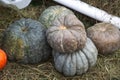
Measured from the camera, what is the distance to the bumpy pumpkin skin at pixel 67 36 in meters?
3.61

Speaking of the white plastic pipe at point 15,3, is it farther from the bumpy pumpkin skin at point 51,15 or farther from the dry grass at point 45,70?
the bumpy pumpkin skin at point 51,15

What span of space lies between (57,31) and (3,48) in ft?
2.35

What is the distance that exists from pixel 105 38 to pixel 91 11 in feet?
2.01

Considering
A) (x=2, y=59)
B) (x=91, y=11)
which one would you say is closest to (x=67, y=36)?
(x=2, y=59)

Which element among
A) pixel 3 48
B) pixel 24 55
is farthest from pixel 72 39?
pixel 3 48

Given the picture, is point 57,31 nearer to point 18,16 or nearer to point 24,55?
point 24,55

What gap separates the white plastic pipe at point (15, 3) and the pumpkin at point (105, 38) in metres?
1.05

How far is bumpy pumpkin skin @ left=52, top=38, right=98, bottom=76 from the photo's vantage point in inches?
148

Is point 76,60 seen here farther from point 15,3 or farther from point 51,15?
point 15,3

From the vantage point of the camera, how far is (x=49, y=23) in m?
4.18

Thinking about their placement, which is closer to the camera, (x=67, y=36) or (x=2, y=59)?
(x=67, y=36)

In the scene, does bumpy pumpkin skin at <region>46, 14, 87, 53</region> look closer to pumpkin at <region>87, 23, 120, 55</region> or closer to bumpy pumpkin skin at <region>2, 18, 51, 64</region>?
bumpy pumpkin skin at <region>2, 18, 51, 64</region>

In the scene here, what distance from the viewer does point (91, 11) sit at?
4.55 m

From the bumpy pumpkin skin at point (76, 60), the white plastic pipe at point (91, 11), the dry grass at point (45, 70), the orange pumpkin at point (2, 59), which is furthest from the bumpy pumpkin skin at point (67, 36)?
the white plastic pipe at point (91, 11)
